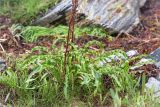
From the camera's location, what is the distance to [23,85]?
3754 mm

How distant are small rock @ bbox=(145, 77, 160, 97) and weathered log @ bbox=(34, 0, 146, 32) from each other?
4.41ft

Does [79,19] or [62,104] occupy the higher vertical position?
[79,19]

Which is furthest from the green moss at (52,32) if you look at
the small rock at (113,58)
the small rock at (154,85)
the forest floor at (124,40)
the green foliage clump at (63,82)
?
the small rock at (154,85)

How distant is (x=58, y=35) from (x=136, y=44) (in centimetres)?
91

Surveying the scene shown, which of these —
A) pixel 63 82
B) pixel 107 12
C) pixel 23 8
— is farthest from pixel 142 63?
pixel 23 8

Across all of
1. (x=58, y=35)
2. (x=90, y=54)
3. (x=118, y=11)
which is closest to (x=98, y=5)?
(x=118, y=11)

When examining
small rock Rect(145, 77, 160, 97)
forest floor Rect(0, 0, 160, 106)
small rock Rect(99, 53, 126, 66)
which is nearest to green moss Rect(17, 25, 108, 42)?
forest floor Rect(0, 0, 160, 106)

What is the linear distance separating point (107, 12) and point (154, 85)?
1.70m

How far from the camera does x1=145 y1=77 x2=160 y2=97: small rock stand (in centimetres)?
367

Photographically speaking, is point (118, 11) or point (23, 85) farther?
point (118, 11)

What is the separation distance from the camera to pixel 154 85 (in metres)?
3.76

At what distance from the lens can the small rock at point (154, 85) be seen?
3669mm

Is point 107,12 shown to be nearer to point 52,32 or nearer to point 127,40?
point 127,40

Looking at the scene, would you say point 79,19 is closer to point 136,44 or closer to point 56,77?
point 136,44
